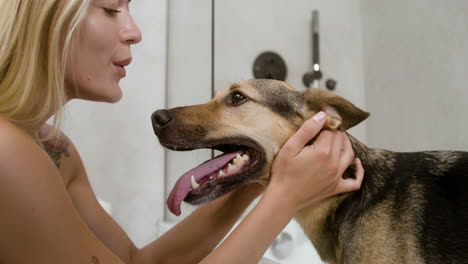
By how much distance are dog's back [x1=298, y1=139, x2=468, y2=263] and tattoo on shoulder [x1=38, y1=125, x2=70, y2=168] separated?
0.76 m

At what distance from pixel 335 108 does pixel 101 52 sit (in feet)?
2.03

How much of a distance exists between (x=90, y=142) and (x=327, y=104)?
4.37 ft

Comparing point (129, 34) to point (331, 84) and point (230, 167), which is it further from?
point (331, 84)

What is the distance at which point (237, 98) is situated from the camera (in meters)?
1.15

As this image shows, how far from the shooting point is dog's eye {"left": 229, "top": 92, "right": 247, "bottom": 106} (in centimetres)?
114

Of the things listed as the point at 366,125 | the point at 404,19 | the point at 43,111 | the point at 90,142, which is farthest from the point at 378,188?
the point at 90,142

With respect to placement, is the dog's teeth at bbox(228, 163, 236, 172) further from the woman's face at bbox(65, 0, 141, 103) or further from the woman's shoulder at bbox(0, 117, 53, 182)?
the woman's shoulder at bbox(0, 117, 53, 182)

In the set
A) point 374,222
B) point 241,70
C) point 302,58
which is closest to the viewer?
point 374,222

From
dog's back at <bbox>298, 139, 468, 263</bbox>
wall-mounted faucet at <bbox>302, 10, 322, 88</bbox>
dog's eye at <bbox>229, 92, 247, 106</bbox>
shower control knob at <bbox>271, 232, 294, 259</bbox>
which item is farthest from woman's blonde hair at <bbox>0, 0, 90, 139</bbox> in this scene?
wall-mounted faucet at <bbox>302, 10, 322, 88</bbox>

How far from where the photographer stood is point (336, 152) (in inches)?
38.0

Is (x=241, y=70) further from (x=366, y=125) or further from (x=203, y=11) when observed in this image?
(x=366, y=125)

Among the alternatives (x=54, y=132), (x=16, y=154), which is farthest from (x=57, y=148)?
(x=16, y=154)

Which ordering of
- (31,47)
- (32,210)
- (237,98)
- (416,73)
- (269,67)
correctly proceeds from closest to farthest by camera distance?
(32,210) < (31,47) < (237,98) < (416,73) < (269,67)

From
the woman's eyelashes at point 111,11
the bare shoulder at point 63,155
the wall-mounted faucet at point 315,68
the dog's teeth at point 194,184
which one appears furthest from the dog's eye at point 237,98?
the wall-mounted faucet at point 315,68
